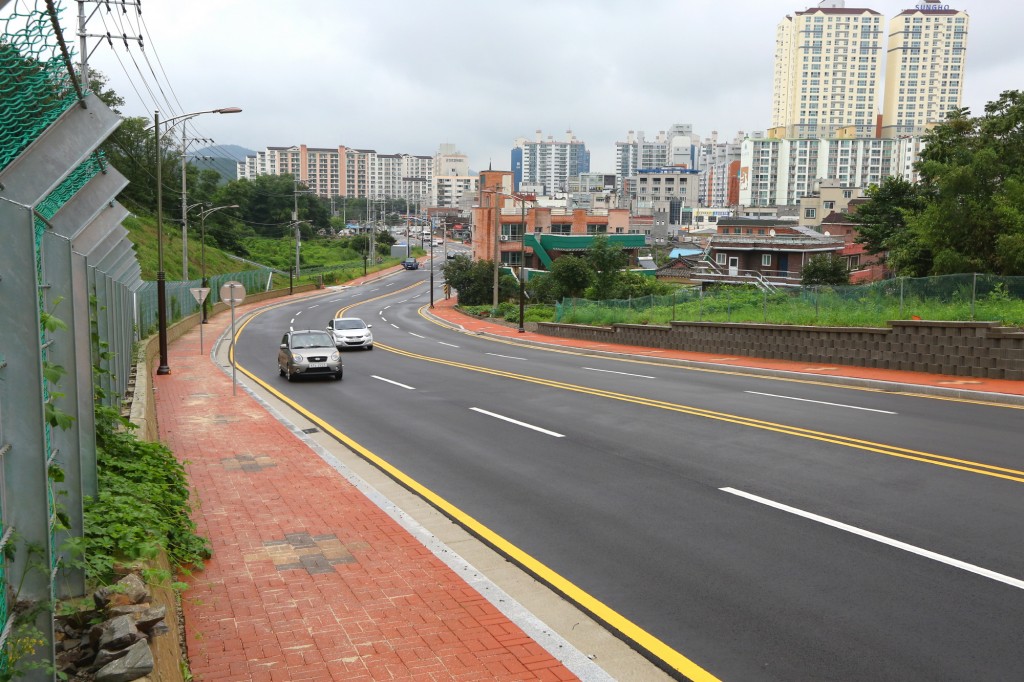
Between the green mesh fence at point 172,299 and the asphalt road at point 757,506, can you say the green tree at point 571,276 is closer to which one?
the green mesh fence at point 172,299

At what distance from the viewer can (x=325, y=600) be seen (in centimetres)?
693

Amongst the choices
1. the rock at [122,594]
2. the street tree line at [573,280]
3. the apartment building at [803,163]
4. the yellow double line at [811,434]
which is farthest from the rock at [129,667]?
the apartment building at [803,163]

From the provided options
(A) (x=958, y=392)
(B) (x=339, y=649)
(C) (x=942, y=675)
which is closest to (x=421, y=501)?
(B) (x=339, y=649)

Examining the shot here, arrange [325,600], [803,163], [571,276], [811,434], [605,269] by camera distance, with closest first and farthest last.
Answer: [325,600] → [811,434] → [605,269] → [571,276] → [803,163]

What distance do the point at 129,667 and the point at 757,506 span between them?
23.1 ft

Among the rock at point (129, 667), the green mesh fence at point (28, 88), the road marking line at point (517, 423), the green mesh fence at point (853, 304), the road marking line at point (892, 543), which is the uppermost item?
the green mesh fence at point (28, 88)

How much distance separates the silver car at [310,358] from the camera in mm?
23797

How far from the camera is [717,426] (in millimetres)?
14656

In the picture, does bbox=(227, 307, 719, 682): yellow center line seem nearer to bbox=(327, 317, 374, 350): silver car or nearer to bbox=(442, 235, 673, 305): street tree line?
bbox=(327, 317, 374, 350): silver car

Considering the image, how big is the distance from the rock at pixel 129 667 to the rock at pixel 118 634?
5.8 inches

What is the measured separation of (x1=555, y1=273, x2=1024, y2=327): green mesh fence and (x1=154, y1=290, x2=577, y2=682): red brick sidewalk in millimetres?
16557

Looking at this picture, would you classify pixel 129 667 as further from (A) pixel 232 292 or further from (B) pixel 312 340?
(B) pixel 312 340

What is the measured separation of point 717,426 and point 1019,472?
4.92 meters

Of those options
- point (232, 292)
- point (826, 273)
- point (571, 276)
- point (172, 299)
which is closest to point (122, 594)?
point (232, 292)
